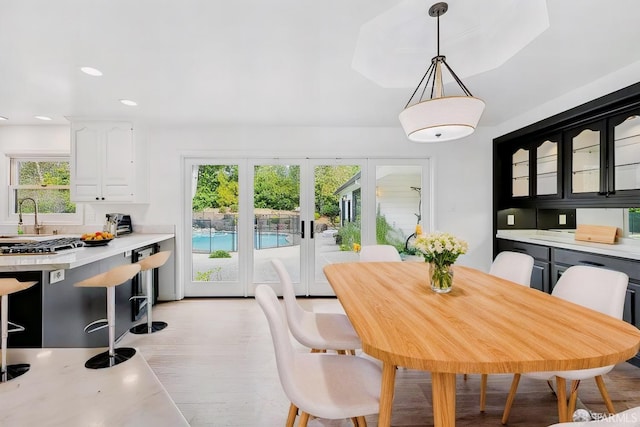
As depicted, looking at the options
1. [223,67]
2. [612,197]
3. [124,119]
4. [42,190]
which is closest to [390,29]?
[223,67]

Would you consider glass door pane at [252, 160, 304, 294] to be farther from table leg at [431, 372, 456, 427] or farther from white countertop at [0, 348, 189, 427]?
table leg at [431, 372, 456, 427]

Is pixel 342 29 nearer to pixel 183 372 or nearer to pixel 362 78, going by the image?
pixel 362 78

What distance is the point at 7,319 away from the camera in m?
2.03

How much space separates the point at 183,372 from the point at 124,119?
311cm

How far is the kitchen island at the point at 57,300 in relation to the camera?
7.03 ft

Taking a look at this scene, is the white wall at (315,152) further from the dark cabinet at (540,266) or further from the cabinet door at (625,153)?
the cabinet door at (625,153)

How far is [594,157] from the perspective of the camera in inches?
116

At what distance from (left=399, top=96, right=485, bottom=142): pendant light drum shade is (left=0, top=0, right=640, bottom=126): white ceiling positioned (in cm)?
62

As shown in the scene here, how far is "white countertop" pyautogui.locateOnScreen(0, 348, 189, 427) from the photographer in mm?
1823

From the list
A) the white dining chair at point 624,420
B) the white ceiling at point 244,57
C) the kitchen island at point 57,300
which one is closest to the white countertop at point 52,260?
the kitchen island at point 57,300

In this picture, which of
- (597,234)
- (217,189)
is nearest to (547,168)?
(597,234)

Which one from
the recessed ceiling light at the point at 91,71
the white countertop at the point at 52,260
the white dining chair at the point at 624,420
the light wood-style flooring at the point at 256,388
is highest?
the recessed ceiling light at the point at 91,71

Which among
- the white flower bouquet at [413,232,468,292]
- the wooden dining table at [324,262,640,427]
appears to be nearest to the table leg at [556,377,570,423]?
the wooden dining table at [324,262,640,427]

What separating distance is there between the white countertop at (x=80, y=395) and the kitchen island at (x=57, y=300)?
8.6 inches
